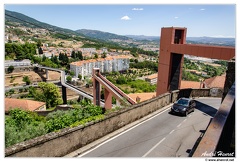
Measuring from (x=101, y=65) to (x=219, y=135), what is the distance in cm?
12951

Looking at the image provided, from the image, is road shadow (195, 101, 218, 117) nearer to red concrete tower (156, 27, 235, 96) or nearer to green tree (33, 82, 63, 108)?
red concrete tower (156, 27, 235, 96)

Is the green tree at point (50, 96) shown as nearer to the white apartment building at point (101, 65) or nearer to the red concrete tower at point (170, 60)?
the red concrete tower at point (170, 60)

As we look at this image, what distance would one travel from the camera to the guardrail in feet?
12.9

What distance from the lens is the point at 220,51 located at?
42.8 ft

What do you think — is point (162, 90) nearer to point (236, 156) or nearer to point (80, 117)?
point (80, 117)

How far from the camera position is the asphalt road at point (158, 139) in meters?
8.91

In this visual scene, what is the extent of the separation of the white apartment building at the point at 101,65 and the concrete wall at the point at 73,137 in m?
102

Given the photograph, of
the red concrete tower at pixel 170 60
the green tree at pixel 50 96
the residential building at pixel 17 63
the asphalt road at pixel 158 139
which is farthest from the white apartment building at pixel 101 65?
the asphalt road at pixel 158 139

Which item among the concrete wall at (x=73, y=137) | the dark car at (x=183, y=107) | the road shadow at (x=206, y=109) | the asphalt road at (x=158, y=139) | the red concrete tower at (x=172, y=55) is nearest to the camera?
the concrete wall at (x=73, y=137)

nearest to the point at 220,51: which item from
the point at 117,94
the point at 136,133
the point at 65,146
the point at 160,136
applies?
the point at 160,136

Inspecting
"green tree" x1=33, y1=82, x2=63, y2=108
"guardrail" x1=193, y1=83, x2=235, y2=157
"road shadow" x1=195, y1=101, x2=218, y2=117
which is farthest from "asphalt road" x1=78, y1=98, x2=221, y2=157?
"green tree" x1=33, y1=82, x2=63, y2=108

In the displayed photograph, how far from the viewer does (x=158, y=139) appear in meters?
10.4

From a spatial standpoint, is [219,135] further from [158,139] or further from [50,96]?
[50,96]

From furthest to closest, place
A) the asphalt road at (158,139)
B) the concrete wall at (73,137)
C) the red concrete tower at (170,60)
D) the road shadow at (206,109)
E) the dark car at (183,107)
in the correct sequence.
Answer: the red concrete tower at (170,60) → the road shadow at (206,109) → the dark car at (183,107) → the asphalt road at (158,139) → the concrete wall at (73,137)
